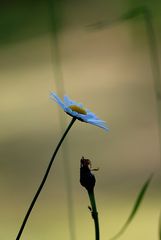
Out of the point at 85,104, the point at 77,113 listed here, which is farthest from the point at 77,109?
the point at 85,104

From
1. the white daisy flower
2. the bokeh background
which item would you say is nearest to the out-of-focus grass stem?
the bokeh background

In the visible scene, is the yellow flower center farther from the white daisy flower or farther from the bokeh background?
the bokeh background

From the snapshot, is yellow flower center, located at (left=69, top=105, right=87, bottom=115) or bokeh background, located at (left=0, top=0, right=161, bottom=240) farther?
bokeh background, located at (left=0, top=0, right=161, bottom=240)

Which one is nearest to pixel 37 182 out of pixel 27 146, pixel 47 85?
pixel 27 146

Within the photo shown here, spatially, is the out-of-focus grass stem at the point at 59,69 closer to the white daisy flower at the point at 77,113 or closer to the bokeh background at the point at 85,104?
the bokeh background at the point at 85,104

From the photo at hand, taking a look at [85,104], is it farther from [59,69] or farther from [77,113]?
[77,113]

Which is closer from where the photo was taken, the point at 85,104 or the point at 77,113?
the point at 77,113

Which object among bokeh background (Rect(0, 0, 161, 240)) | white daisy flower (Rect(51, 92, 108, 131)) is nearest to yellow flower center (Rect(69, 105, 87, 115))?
white daisy flower (Rect(51, 92, 108, 131))

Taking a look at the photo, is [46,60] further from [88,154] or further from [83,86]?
[88,154]
